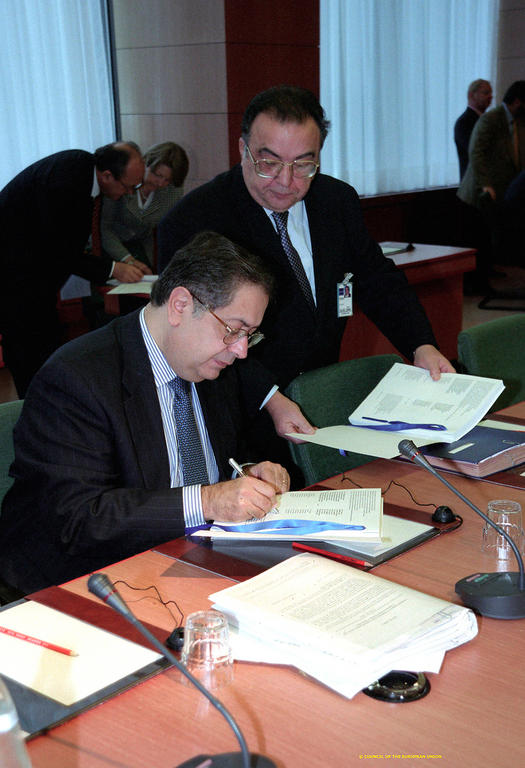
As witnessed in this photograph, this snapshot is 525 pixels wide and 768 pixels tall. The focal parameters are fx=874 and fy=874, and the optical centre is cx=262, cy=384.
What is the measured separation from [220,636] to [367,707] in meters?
0.25

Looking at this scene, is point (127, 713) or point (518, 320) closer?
point (127, 713)

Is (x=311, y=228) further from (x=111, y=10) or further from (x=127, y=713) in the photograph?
(x=111, y=10)

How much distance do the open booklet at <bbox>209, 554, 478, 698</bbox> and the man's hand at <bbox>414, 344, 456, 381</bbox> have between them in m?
1.12

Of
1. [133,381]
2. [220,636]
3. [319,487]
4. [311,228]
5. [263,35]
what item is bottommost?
[319,487]

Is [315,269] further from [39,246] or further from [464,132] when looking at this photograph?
[464,132]

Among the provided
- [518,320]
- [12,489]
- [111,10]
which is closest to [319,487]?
[12,489]

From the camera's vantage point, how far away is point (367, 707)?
1.26 meters

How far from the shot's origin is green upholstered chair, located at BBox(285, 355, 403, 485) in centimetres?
260

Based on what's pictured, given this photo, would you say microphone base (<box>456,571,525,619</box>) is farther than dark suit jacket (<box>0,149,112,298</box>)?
No

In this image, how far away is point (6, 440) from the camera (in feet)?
6.99

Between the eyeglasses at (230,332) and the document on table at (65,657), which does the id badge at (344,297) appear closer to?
the eyeglasses at (230,332)

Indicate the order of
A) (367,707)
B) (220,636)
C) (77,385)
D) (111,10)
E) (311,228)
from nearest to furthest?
(367,707), (220,636), (77,385), (311,228), (111,10)

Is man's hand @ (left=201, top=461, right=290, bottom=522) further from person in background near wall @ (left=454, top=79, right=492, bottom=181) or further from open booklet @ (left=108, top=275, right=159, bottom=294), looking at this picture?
person in background near wall @ (left=454, top=79, right=492, bottom=181)

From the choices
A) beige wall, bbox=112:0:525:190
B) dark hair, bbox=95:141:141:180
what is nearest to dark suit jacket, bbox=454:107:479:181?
beige wall, bbox=112:0:525:190
